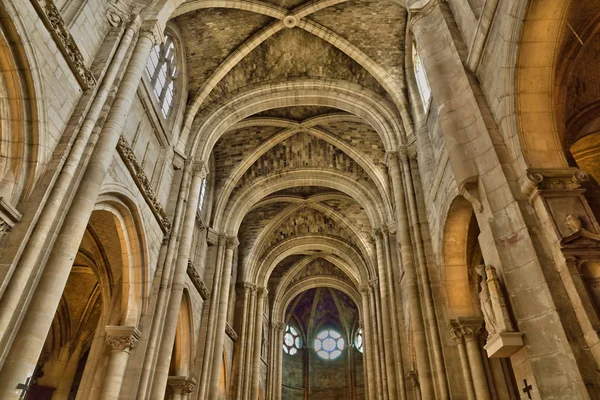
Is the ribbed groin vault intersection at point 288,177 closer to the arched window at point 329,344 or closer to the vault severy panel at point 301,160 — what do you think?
the vault severy panel at point 301,160

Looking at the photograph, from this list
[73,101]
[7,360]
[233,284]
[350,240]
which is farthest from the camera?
[350,240]

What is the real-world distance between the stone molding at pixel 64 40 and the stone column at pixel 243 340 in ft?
47.4

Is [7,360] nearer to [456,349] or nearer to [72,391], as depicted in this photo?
[456,349]

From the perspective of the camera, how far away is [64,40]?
756 cm

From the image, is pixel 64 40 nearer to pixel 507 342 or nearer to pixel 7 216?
pixel 7 216

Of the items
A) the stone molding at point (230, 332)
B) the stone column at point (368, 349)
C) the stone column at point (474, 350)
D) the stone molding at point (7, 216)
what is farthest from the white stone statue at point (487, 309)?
the stone column at point (368, 349)

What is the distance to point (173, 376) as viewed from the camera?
13.2 m

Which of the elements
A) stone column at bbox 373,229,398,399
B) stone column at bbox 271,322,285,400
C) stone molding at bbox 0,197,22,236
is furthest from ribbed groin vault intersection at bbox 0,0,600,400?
stone column at bbox 271,322,285,400

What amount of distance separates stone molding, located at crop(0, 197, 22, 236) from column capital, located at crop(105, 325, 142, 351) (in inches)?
175

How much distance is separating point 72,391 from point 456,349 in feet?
45.8

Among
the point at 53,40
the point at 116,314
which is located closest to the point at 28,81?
the point at 53,40

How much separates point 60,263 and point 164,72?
852 cm

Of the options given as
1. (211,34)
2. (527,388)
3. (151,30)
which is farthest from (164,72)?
(527,388)

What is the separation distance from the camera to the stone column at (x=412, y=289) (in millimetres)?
10205
